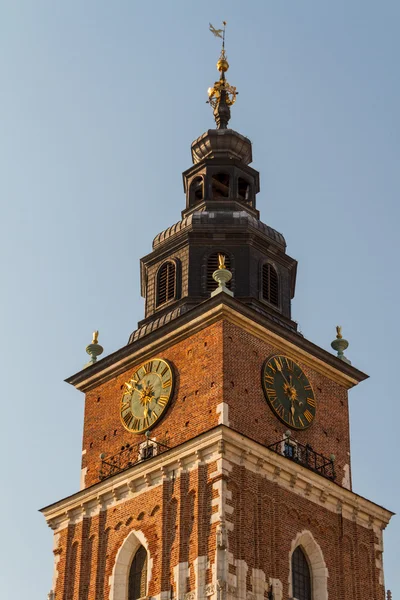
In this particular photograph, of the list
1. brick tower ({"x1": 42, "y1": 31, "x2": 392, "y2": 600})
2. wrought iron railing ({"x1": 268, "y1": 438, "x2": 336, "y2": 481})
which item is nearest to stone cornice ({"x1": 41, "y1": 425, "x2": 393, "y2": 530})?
brick tower ({"x1": 42, "y1": 31, "x2": 392, "y2": 600})

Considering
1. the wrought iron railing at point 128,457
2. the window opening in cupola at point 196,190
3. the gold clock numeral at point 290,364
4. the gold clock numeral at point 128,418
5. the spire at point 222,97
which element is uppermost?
the spire at point 222,97

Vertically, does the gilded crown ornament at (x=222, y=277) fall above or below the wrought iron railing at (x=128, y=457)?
above

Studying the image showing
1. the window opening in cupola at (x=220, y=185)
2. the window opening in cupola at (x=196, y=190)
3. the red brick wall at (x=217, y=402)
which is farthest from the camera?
the window opening in cupola at (x=220, y=185)

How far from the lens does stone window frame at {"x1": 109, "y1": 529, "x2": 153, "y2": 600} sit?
3909cm

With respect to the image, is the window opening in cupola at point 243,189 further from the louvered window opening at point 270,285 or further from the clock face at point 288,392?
the clock face at point 288,392

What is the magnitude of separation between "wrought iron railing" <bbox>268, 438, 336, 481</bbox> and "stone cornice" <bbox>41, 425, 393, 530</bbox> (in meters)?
0.53

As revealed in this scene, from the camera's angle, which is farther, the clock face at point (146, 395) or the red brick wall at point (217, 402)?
the clock face at point (146, 395)

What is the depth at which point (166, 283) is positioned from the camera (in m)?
44.1

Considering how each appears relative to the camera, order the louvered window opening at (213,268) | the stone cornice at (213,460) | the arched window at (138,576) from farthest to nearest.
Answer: the louvered window opening at (213,268)
the arched window at (138,576)
the stone cornice at (213,460)

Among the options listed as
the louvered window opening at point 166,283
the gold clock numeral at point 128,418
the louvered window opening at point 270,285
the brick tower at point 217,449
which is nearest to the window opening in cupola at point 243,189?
the brick tower at point 217,449

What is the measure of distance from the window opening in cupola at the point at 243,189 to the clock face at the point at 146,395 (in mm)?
7374

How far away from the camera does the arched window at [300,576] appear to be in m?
38.7

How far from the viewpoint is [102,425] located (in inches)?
1684

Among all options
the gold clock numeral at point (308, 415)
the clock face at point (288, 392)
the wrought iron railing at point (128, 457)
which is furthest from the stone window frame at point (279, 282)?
the wrought iron railing at point (128, 457)
